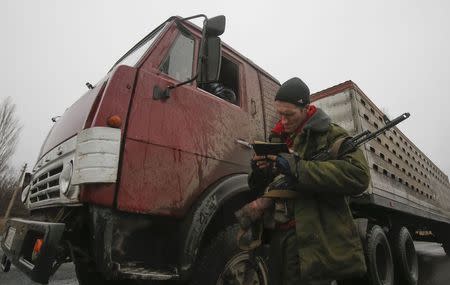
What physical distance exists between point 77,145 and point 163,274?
947 millimetres

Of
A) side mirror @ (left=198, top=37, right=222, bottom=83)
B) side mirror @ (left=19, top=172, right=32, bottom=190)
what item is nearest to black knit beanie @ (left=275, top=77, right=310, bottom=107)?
side mirror @ (left=198, top=37, right=222, bottom=83)

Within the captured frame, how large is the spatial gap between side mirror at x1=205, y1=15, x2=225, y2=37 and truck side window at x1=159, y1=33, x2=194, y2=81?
0.40 metres

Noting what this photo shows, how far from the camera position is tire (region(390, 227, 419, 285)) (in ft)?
12.7

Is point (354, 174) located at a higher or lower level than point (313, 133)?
lower

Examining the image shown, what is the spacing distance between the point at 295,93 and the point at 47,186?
1.84 meters

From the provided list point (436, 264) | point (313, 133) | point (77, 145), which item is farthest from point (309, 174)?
point (436, 264)

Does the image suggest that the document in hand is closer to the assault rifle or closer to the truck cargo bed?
the assault rifle

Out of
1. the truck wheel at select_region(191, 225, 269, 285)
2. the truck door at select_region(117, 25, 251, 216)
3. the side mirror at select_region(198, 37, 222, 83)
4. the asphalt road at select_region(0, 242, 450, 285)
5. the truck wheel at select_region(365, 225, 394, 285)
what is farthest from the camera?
the asphalt road at select_region(0, 242, 450, 285)

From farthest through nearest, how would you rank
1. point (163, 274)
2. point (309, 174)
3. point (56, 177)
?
point (56, 177), point (163, 274), point (309, 174)

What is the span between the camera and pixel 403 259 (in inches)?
152

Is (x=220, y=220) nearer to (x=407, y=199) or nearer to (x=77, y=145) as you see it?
(x=77, y=145)

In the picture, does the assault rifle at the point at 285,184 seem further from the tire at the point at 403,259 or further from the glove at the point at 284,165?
the tire at the point at 403,259

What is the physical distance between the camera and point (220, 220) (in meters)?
2.57

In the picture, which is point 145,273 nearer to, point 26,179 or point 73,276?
point 26,179
